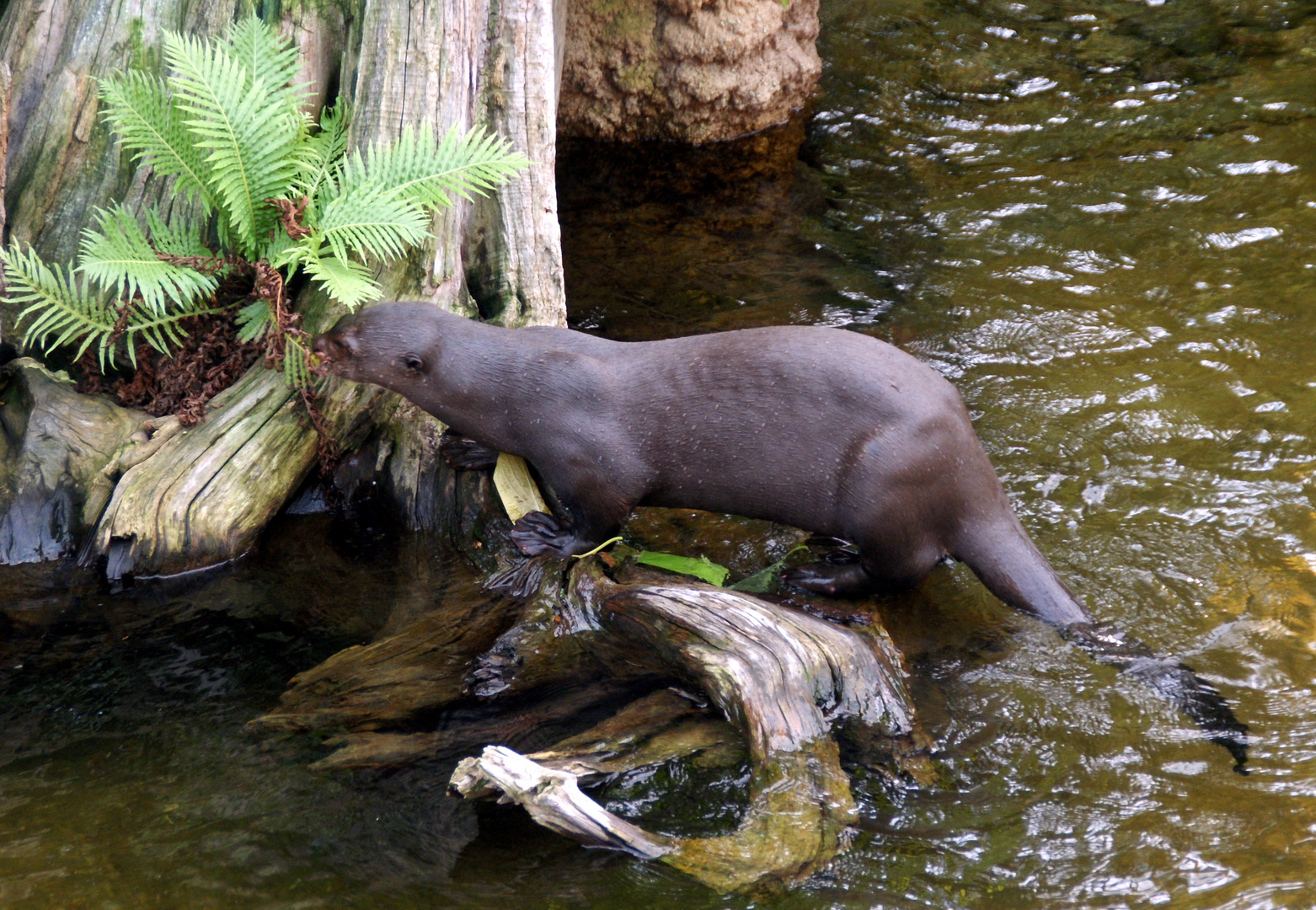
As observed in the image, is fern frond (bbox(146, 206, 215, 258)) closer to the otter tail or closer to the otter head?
the otter head

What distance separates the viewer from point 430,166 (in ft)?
11.6

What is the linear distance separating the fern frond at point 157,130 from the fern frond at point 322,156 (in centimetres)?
34

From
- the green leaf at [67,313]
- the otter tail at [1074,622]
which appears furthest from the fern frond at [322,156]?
the otter tail at [1074,622]

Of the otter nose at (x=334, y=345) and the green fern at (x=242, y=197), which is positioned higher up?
the green fern at (x=242, y=197)

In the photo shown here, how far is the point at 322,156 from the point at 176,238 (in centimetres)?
61

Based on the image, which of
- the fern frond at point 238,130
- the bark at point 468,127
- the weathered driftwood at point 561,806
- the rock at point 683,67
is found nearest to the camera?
the weathered driftwood at point 561,806

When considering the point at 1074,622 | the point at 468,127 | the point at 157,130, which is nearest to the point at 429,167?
the point at 468,127

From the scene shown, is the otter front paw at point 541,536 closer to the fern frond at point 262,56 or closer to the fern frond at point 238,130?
the fern frond at point 238,130

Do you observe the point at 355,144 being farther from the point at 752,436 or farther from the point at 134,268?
the point at 752,436

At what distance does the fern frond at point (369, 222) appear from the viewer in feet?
11.2

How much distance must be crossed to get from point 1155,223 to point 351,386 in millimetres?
4125

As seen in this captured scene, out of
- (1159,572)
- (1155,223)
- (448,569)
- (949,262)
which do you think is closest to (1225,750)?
(1159,572)


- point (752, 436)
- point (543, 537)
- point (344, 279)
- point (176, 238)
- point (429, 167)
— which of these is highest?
point (429, 167)

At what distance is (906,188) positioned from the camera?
5.94 m
